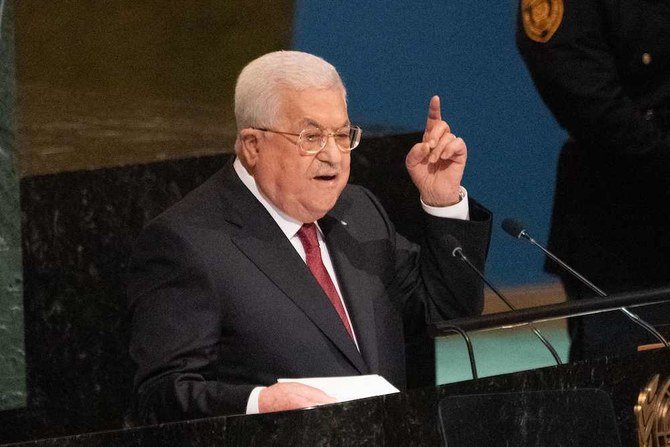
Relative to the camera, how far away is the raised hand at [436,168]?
3109 millimetres

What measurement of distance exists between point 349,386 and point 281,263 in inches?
21.0

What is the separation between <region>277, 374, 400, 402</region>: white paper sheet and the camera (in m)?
2.51

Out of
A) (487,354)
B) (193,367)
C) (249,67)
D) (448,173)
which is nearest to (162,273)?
(193,367)

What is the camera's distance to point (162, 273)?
2.87m

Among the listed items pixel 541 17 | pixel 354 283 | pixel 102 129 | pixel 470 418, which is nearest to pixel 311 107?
pixel 354 283

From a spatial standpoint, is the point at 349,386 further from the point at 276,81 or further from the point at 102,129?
the point at 102,129

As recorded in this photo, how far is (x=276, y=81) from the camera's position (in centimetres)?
302

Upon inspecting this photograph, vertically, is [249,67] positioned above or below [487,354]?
above

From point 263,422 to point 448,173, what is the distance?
1.15m

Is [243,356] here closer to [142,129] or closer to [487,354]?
[142,129]

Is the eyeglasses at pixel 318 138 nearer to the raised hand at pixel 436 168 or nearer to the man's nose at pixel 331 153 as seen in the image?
the man's nose at pixel 331 153

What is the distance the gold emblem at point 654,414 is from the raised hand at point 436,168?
734mm

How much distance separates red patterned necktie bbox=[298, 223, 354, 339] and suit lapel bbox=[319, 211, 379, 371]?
0.02 m

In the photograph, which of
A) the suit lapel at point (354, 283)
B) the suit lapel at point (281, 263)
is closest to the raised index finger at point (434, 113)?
the suit lapel at point (354, 283)
